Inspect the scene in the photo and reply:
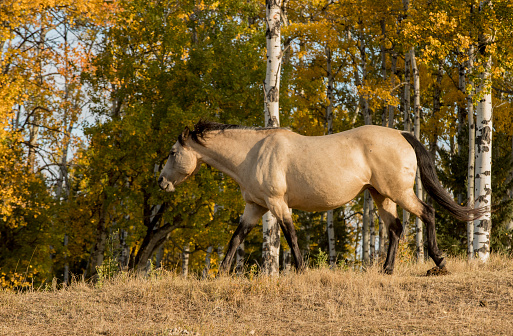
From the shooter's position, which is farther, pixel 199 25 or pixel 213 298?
pixel 199 25

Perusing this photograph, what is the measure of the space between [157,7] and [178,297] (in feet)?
64.8

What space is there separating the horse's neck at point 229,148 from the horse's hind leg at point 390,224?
216 cm

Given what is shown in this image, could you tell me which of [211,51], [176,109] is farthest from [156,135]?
[211,51]

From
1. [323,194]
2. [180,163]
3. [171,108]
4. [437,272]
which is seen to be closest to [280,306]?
[323,194]

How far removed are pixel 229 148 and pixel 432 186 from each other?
3338 millimetres

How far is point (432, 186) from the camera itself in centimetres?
880

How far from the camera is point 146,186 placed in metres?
23.6

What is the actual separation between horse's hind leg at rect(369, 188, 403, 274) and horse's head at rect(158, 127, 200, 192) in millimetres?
3025

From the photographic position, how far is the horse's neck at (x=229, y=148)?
8.88 metres

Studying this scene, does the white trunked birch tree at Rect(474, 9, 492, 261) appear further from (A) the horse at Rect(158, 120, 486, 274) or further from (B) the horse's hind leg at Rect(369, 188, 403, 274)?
(B) the horse's hind leg at Rect(369, 188, 403, 274)

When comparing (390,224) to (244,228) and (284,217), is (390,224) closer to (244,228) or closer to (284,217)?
(284,217)

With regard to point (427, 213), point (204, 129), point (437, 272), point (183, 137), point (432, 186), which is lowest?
point (437, 272)

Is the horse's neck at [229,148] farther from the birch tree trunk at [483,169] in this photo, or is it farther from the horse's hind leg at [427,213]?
the birch tree trunk at [483,169]

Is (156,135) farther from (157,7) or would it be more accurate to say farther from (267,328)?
(267,328)
